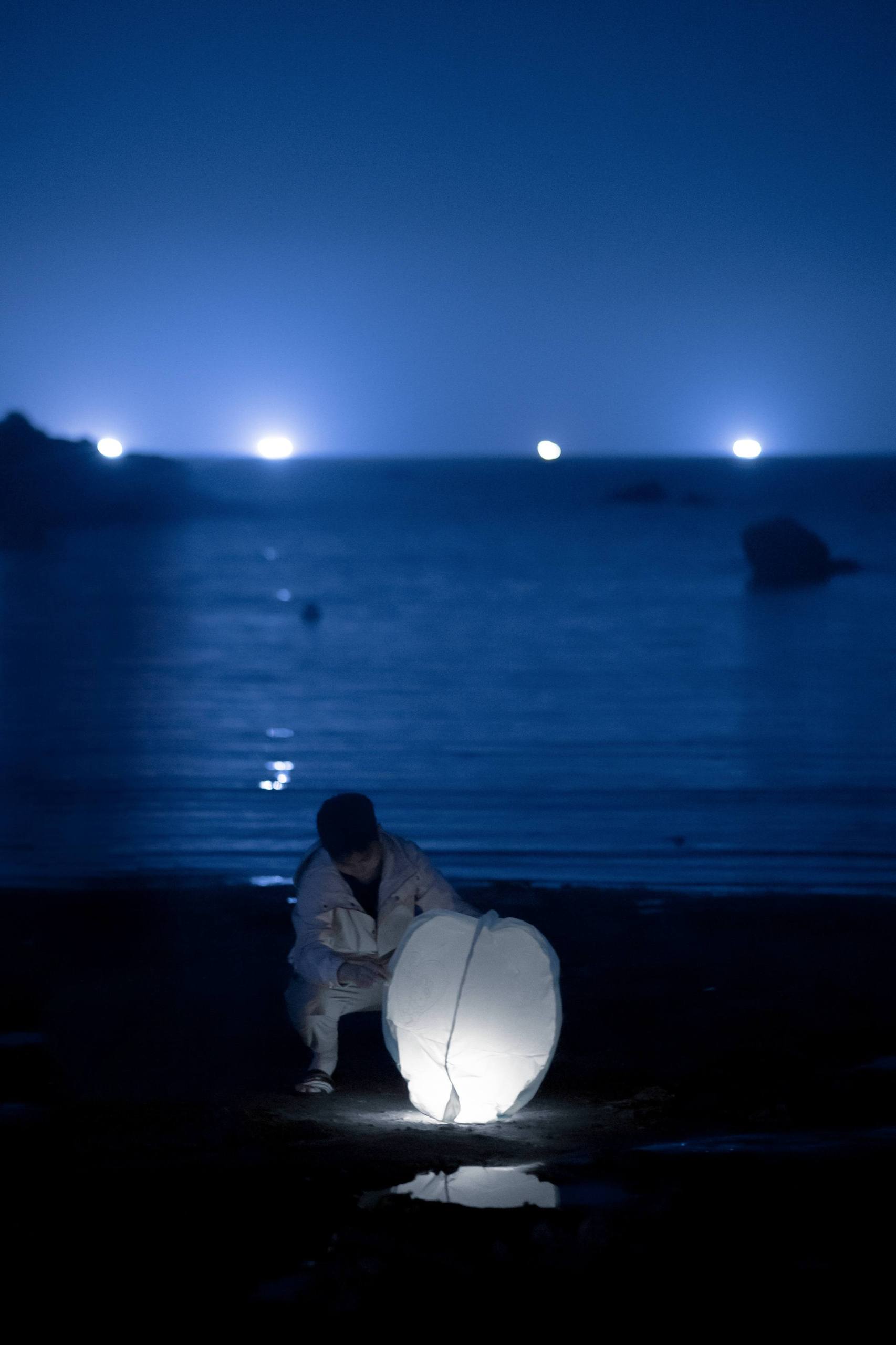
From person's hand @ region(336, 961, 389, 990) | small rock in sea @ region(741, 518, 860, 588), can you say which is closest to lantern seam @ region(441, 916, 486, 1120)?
person's hand @ region(336, 961, 389, 990)

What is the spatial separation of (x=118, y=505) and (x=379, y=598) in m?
64.0

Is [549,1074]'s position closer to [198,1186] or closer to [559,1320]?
[198,1186]

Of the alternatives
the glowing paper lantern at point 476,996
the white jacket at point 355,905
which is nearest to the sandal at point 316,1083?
the white jacket at point 355,905

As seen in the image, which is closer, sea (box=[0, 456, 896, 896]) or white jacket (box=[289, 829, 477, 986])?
white jacket (box=[289, 829, 477, 986])

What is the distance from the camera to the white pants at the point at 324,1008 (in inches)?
230

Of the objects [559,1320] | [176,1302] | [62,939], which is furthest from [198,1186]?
[62,939]

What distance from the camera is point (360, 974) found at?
5.56m

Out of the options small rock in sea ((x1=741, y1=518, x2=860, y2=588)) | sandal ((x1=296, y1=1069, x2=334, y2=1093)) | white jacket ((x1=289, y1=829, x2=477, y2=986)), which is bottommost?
sandal ((x1=296, y1=1069, x2=334, y2=1093))

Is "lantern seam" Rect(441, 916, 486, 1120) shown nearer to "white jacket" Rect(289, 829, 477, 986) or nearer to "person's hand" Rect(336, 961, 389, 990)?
"person's hand" Rect(336, 961, 389, 990)

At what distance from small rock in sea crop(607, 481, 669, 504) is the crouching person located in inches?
4482

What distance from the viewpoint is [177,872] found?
33.0 feet

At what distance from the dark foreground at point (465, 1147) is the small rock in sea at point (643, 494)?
368 ft

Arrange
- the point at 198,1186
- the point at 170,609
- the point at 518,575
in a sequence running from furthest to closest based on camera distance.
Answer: the point at 518,575 → the point at 170,609 → the point at 198,1186

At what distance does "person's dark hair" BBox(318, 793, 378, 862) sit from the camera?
18.2 feet
